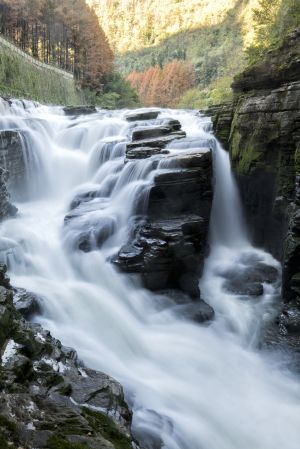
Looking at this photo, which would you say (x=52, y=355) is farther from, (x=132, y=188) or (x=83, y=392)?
(x=132, y=188)

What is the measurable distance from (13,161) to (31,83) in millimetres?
19408

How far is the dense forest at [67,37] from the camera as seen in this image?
37.0m

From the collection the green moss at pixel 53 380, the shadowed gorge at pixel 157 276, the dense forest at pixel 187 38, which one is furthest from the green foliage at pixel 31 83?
the green moss at pixel 53 380

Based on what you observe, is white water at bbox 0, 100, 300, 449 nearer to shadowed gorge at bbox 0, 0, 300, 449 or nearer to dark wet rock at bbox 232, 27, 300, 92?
shadowed gorge at bbox 0, 0, 300, 449

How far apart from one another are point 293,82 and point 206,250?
5.32 meters

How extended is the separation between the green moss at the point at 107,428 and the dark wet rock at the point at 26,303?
3374 mm

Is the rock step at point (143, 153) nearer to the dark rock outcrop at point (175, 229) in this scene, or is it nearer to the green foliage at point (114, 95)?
the dark rock outcrop at point (175, 229)

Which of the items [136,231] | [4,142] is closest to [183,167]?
[136,231]

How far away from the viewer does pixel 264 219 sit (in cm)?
1258

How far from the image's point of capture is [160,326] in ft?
28.0

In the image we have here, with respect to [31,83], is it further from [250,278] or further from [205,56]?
[205,56]

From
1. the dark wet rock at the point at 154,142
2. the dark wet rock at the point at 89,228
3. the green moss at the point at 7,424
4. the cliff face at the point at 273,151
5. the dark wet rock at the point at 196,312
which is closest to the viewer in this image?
the green moss at the point at 7,424

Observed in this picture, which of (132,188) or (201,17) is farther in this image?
(201,17)

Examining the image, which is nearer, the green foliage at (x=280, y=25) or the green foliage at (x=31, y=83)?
the green foliage at (x=280, y=25)
